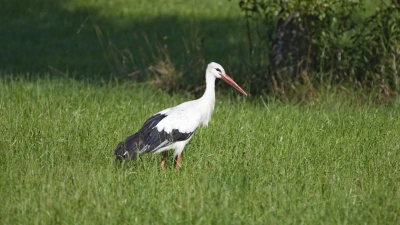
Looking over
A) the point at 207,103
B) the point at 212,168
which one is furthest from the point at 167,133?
the point at 207,103

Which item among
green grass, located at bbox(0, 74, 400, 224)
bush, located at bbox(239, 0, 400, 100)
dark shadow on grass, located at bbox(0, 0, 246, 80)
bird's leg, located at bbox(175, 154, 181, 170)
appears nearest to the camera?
green grass, located at bbox(0, 74, 400, 224)

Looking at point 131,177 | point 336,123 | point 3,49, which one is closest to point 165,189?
point 131,177

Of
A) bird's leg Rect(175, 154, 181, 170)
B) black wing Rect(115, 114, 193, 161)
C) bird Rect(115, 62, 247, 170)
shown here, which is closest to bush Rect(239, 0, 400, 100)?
bird Rect(115, 62, 247, 170)

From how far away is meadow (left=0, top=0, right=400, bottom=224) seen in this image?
5172 millimetres

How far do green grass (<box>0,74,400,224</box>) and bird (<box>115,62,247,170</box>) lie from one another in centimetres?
14

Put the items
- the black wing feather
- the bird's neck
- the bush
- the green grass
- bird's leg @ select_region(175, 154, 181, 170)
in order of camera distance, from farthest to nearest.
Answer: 1. the bush
2. the bird's neck
3. bird's leg @ select_region(175, 154, 181, 170)
4. the black wing feather
5. the green grass

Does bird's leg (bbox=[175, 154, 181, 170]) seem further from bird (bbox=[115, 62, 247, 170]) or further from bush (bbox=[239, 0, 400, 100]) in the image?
bush (bbox=[239, 0, 400, 100])

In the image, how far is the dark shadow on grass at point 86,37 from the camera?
15.9 meters

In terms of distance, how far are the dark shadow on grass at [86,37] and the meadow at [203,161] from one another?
13.7 feet

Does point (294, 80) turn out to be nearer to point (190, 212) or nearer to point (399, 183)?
point (399, 183)

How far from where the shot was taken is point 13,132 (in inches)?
286

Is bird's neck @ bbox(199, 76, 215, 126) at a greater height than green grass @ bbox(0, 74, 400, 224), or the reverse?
bird's neck @ bbox(199, 76, 215, 126)

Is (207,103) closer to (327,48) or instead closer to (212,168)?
(212,168)

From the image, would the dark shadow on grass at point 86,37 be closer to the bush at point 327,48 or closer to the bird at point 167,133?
the bush at point 327,48
